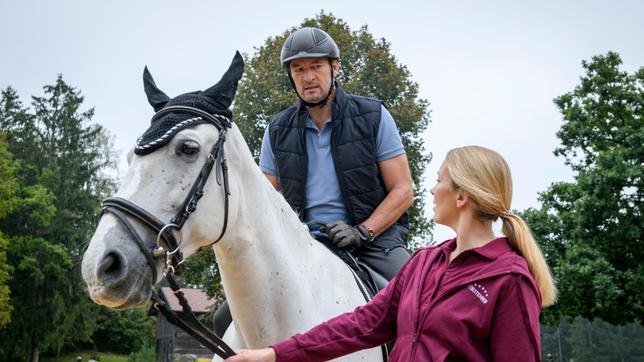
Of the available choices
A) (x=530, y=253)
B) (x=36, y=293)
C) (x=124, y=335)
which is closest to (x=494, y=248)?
(x=530, y=253)

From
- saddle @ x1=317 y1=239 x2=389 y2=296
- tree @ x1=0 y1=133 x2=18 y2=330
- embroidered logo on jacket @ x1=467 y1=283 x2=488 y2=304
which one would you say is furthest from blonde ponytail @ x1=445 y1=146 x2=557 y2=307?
tree @ x1=0 y1=133 x2=18 y2=330

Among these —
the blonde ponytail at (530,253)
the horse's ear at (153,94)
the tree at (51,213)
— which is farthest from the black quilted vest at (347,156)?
the tree at (51,213)

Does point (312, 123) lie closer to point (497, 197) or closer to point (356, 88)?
point (497, 197)

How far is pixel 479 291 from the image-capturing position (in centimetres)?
245

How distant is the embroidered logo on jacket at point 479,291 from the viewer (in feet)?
7.95

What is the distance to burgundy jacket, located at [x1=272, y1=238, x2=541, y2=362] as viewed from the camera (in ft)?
7.72

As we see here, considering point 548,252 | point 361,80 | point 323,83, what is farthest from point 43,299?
point 323,83

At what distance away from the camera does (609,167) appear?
78.8ft

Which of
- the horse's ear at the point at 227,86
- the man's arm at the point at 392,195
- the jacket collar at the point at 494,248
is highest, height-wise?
the horse's ear at the point at 227,86

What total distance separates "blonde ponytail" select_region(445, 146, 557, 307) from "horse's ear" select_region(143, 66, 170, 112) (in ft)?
5.36

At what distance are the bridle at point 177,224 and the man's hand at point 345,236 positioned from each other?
1179 mm

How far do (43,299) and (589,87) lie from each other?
33021 millimetres

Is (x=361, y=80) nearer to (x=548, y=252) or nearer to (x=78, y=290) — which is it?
(x=548, y=252)

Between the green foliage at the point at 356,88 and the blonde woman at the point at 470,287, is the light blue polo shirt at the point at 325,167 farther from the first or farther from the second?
the green foliage at the point at 356,88
